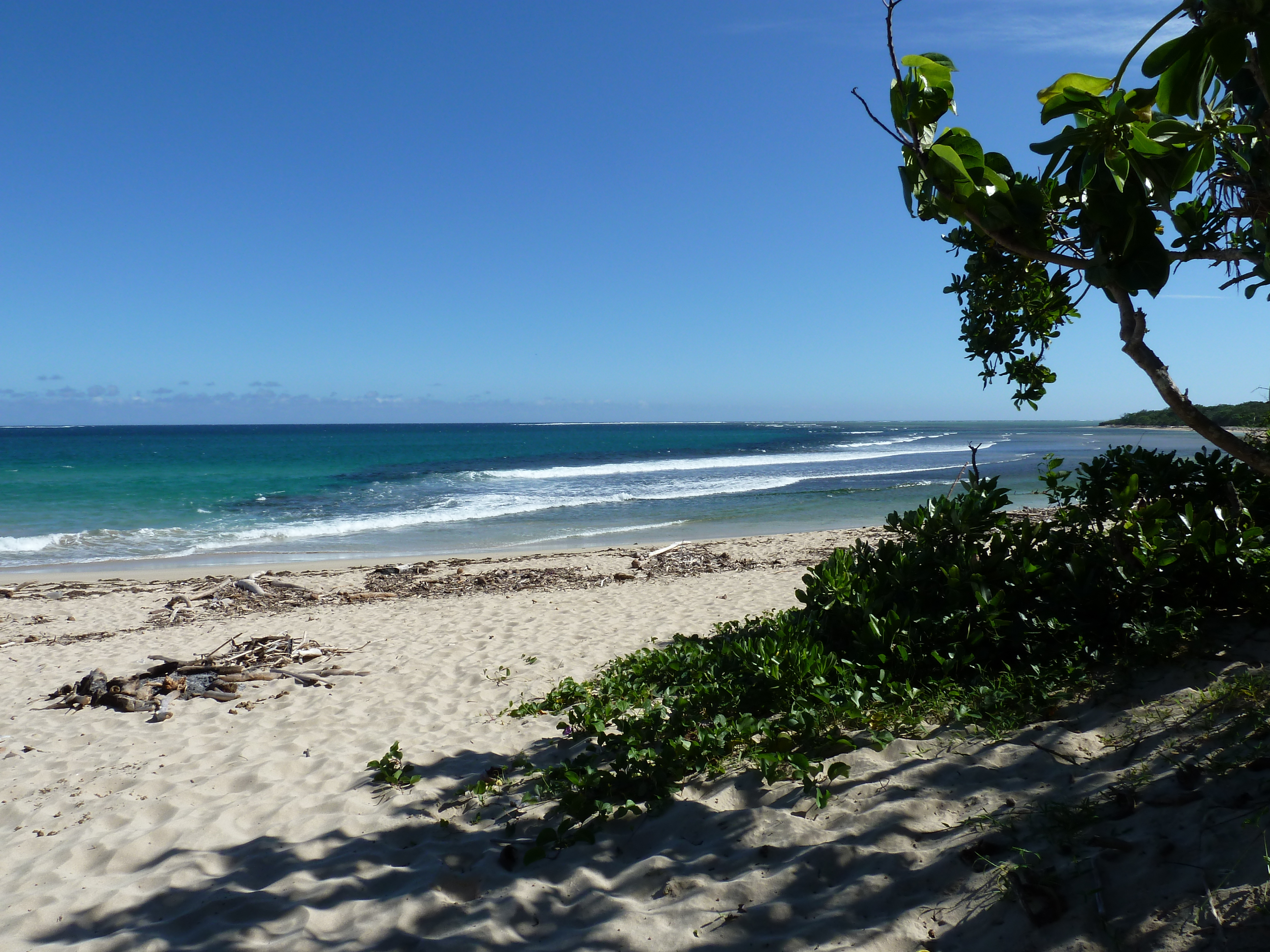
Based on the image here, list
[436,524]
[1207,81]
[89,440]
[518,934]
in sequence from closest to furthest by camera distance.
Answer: [1207,81], [518,934], [436,524], [89,440]

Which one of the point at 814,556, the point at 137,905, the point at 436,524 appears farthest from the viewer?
the point at 436,524

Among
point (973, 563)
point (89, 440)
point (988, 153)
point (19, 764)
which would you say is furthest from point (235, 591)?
point (89, 440)

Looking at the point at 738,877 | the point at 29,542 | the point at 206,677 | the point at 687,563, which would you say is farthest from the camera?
the point at 29,542

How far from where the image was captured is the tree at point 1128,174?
2.08m

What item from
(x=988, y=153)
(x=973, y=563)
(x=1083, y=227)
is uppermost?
(x=988, y=153)

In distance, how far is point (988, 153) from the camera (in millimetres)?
2807

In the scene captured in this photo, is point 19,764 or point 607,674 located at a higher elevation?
point 607,674

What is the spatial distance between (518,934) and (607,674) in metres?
2.62

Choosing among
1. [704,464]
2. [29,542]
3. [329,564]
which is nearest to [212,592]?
[329,564]

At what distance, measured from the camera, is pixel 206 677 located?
20.2 feet

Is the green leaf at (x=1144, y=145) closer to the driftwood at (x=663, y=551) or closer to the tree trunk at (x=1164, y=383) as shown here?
the tree trunk at (x=1164, y=383)

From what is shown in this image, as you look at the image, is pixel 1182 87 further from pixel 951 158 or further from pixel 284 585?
pixel 284 585

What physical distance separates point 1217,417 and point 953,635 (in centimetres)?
4988

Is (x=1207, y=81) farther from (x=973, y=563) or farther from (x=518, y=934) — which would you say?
(x=518, y=934)
